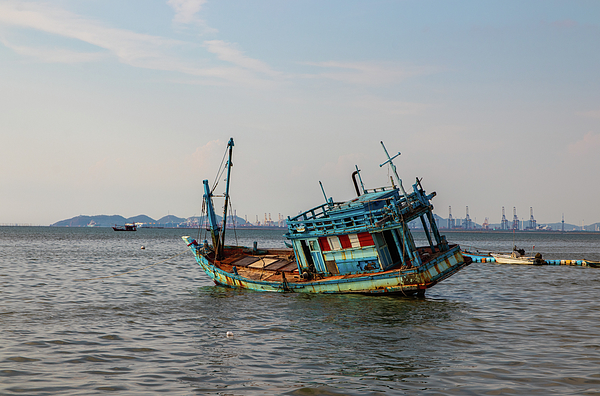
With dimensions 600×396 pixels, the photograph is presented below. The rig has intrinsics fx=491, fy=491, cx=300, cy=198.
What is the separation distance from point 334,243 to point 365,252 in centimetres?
179

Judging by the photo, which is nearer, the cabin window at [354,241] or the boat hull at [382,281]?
the boat hull at [382,281]

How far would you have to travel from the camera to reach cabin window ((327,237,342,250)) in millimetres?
26219

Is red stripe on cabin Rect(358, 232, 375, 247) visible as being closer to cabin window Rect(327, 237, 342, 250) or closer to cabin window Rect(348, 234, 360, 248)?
cabin window Rect(348, 234, 360, 248)

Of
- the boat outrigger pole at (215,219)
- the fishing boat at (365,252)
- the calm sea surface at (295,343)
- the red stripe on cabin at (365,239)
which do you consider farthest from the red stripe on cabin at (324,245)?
the boat outrigger pole at (215,219)

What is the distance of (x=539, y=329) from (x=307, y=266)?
12687 mm

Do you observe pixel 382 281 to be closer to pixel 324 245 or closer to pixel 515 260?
pixel 324 245

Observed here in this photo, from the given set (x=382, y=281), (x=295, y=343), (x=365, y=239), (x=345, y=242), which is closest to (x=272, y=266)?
(x=345, y=242)

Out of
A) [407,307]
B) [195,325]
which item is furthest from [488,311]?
[195,325]

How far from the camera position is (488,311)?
23.4 meters

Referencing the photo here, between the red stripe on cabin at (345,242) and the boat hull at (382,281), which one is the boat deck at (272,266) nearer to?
the boat hull at (382,281)

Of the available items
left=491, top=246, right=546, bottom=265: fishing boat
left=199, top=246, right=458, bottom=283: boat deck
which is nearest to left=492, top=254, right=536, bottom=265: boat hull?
left=491, top=246, right=546, bottom=265: fishing boat

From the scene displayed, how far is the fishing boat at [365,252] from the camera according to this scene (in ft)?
80.8

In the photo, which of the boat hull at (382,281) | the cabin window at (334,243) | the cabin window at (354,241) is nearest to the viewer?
the boat hull at (382,281)

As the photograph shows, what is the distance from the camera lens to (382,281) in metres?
24.8
